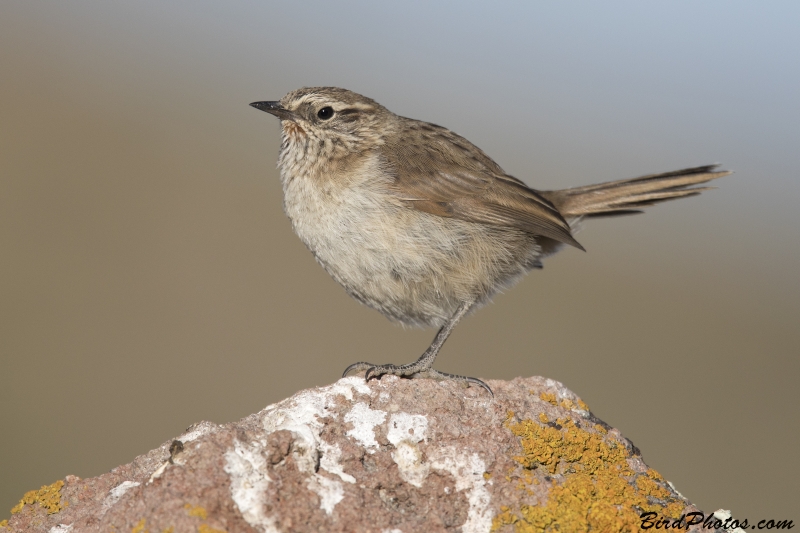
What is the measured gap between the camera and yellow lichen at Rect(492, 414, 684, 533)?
10.5 feet

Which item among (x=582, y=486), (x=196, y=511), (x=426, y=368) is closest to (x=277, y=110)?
(x=426, y=368)

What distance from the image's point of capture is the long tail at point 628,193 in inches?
232

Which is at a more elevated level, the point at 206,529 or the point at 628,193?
the point at 628,193

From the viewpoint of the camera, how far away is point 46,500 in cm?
356

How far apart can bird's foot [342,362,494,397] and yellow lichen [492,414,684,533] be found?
49cm

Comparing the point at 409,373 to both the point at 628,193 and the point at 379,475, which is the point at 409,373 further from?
the point at 628,193

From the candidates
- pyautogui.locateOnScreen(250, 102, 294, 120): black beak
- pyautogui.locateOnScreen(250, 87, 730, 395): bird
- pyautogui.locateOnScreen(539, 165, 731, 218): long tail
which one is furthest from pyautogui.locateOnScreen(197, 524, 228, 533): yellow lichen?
pyautogui.locateOnScreen(539, 165, 731, 218): long tail

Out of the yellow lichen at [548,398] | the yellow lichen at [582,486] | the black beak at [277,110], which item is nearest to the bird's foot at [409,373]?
the yellow lichen at [548,398]

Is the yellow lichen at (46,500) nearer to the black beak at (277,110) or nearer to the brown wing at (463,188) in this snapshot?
the brown wing at (463,188)

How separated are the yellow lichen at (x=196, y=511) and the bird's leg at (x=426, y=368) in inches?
56.3

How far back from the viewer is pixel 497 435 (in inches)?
144

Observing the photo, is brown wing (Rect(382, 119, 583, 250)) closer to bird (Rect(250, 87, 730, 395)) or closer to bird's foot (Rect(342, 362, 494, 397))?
bird (Rect(250, 87, 730, 395))

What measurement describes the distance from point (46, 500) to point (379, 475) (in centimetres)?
170

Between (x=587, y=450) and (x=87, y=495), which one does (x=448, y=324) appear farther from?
(x=87, y=495)
